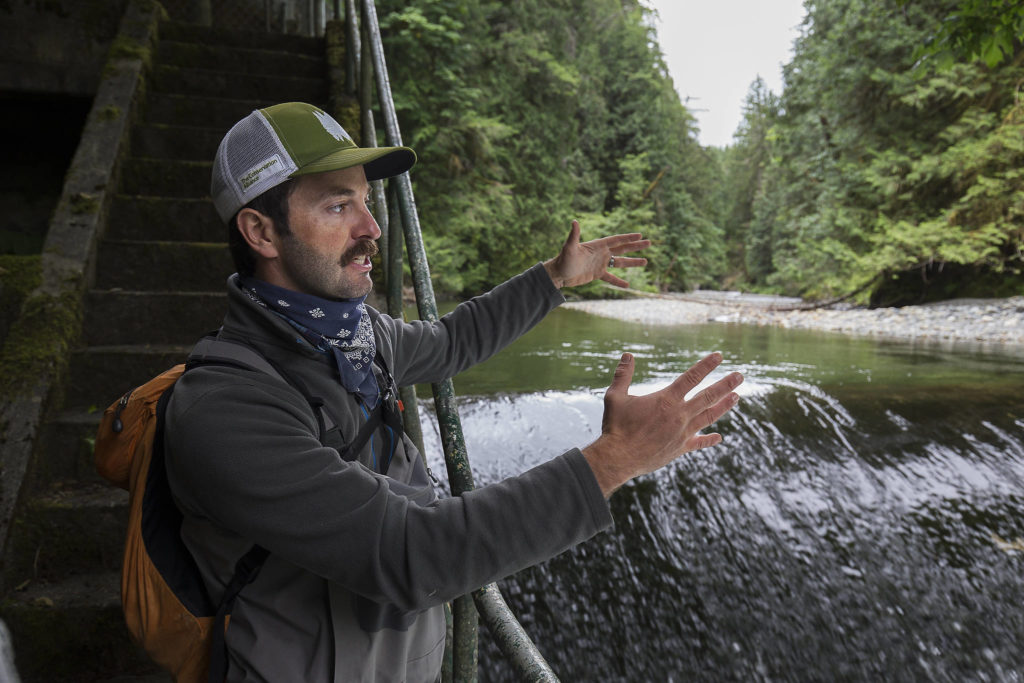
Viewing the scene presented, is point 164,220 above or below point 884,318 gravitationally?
above

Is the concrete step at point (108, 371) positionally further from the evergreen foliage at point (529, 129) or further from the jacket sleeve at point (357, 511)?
the evergreen foliage at point (529, 129)

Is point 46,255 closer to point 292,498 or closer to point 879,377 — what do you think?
point 292,498

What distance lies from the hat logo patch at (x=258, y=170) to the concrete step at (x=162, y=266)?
→ 2.19 meters

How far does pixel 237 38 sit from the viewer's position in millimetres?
4961

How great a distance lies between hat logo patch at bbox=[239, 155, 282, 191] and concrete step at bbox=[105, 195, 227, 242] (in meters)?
2.47

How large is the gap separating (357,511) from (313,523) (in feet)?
0.22

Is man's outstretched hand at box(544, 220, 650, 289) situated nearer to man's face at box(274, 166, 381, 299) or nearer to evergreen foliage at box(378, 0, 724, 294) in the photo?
man's face at box(274, 166, 381, 299)

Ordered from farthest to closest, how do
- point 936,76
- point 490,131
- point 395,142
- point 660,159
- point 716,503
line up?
point 660,159 < point 936,76 < point 490,131 < point 716,503 < point 395,142

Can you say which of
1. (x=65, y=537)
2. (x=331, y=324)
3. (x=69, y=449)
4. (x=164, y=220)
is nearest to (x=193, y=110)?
(x=164, y=220)

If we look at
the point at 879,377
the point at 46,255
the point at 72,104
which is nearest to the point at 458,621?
the point at 46,255

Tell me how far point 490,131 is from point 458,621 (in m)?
9.60

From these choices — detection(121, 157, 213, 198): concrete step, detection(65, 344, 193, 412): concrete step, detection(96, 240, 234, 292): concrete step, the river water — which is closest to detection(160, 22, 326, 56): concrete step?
detection(121, 157, 213, 198): concrete step

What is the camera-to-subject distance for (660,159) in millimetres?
24531

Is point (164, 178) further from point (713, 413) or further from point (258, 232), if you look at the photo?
point (713, 413)
